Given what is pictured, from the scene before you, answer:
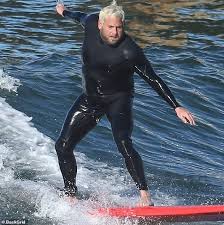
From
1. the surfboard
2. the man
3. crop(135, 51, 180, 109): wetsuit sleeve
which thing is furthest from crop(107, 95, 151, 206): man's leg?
crop(135, 51, 180, 109): wetsuit sleeve

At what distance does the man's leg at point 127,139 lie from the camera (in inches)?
309

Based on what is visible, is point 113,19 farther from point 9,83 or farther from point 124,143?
point 9,83

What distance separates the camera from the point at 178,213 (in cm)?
773

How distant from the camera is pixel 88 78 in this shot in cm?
805

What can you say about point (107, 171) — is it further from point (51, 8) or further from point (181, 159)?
point (51, 8)

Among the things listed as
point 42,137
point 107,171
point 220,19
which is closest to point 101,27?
point 107,171

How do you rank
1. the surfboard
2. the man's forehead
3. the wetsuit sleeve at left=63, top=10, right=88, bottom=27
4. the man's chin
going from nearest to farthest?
the man's forehead, the man's chin, the surfboard, the wetsuit sleeve at left=63, top=10, right=88, bottom=27

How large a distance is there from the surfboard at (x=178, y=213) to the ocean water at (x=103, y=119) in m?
0.15

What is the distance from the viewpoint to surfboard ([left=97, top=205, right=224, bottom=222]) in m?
7.70

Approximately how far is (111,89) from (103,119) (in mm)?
4655

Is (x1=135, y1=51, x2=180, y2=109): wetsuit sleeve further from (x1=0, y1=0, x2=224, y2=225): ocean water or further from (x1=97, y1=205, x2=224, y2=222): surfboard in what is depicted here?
(x1=0, y1=0, x2=224, y2=225): ocean water

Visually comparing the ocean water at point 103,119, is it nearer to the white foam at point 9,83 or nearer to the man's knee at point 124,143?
the white foam at point 9,83

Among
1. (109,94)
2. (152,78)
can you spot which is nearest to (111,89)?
(109,94)

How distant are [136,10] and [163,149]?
11.9m
